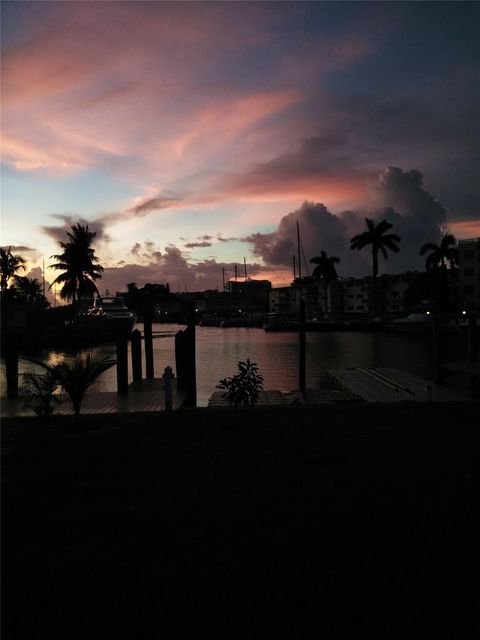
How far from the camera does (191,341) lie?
2452 cm

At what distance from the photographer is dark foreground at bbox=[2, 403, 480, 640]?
163 inches

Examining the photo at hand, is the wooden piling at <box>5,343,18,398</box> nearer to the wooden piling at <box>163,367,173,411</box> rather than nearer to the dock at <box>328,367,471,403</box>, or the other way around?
the wooden piling at <box>163,367,173,411</box>

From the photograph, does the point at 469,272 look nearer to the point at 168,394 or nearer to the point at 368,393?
the point at 368,393

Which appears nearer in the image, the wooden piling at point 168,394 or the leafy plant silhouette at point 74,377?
the leafy plant silhouette at point 74,377

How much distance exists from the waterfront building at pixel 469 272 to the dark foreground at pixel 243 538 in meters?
97.4

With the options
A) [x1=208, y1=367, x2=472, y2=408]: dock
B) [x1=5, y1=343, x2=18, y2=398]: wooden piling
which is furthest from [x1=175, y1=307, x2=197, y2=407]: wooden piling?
[x1=5, y1=343, x2=18, y2=398]: wooden piling

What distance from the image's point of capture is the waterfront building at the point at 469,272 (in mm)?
98562

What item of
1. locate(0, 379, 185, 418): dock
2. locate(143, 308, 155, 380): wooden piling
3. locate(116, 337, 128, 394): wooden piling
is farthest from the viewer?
locate(143, 308, 155, 380): wooden piling

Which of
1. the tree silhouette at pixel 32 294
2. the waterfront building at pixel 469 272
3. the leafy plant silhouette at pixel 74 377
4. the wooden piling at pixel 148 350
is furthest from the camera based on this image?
the tree silhouette at pixel 32 294

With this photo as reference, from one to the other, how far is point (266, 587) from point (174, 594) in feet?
2.49

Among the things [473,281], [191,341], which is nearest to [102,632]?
[191,341]

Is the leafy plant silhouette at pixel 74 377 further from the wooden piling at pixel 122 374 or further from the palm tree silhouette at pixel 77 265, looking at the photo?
the palm tree silhouette at pixel 77 265

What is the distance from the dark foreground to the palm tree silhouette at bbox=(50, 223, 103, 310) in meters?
70.3

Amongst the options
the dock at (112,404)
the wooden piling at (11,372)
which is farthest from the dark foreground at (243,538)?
the wooden piling at (11,372)
